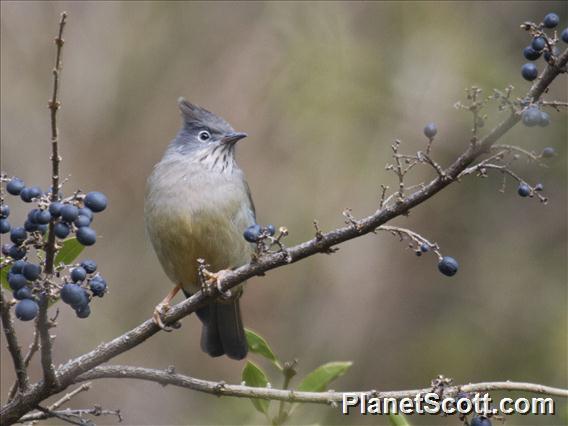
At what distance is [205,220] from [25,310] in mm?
2469

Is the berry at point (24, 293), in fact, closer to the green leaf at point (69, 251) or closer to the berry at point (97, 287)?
the berry at point (97, 287)

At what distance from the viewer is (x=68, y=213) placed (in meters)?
2.49

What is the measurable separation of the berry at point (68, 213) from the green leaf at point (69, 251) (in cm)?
70

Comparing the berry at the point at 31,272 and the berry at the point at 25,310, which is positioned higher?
the berry at the point at 31,272

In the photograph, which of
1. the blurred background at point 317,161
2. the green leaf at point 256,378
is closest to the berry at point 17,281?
the green leaf at point 256,378

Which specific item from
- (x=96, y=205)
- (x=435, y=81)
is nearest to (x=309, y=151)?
(x=435, y=81)

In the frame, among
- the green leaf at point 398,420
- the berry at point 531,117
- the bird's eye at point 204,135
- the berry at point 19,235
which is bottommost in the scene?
the green leaf at point 398,420

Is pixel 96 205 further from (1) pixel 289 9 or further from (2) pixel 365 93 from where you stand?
(1) pixel 289 9

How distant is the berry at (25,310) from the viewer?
255 centimetres

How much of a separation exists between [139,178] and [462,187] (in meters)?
2.98

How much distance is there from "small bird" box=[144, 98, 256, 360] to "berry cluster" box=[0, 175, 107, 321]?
2.11 m

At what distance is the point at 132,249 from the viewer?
812 centimetres

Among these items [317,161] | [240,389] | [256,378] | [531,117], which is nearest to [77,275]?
[240,389]

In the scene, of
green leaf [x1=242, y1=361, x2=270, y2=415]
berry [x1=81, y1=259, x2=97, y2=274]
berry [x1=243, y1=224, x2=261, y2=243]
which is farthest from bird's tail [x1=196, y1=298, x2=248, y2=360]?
berry [x1=81, y1=259, x2=97, y2=274]
